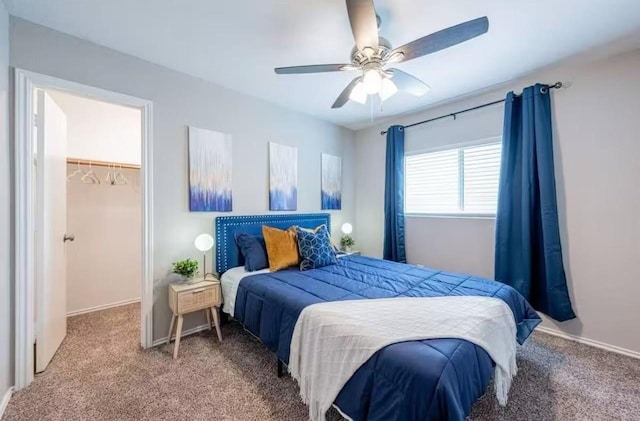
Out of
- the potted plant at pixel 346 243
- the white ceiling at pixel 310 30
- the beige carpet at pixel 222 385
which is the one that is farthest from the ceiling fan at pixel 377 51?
the potted plant at pixel 346 243

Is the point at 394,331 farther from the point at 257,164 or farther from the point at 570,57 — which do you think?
the point at 570,57

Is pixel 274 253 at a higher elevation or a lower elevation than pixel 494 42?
lower

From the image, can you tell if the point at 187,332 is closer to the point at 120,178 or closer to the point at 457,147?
the point at 120,178

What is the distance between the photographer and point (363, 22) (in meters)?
1.44

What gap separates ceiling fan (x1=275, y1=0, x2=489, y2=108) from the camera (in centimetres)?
139

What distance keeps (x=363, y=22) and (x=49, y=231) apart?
271cm

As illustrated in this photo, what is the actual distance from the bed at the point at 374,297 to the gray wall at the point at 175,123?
377mm

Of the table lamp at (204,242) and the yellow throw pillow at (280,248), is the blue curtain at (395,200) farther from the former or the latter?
the table lamp at (204,242)

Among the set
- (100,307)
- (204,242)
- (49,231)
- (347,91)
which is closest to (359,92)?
(347,91)

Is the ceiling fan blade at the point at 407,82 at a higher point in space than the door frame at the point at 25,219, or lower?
higher

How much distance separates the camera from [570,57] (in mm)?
2270

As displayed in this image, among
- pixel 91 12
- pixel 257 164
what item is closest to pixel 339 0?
Result: pixel 91 12

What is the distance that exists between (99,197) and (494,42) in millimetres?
4309

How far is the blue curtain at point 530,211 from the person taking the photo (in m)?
2.46
